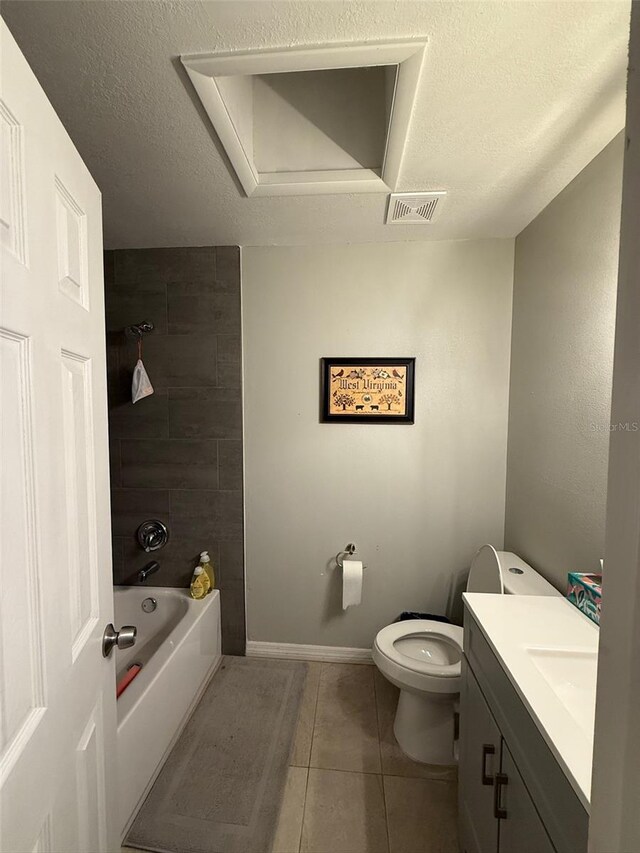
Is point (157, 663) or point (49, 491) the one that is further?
point (157, 663)

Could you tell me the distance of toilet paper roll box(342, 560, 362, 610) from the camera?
6.56 feet

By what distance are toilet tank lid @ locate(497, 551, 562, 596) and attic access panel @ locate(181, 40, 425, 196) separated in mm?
1689

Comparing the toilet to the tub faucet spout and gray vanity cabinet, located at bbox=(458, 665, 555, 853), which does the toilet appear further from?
the tub faucet spout

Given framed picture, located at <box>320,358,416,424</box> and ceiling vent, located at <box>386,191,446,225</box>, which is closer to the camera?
ceiling vent, located at <box>386,191,446,225</box>

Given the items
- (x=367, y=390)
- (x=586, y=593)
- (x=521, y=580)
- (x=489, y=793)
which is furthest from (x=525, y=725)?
(x=367, y=390)

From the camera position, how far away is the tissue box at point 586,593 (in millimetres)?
1174

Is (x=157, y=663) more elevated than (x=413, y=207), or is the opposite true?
(x=413, y=207)

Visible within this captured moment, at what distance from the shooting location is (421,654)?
69.0 inches

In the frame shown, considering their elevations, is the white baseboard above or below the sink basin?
below

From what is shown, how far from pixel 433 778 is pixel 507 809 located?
774 millimetres

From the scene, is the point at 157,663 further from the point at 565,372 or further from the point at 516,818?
the point at 565,372

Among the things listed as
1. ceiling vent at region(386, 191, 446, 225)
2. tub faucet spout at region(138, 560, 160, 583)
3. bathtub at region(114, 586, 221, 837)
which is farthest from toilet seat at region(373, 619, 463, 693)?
ceiling vent at region(386, 191, 446, 225)

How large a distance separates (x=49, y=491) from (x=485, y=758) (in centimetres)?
127

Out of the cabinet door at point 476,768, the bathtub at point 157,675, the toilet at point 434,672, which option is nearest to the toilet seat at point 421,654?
the toilet at point 434,672
